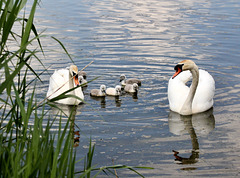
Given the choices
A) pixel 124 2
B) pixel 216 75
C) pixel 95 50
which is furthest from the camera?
pixel 124 2

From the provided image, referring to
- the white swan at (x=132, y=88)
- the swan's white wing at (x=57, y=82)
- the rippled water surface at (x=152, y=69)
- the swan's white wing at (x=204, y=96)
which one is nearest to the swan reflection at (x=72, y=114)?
the rippled water surface at (x=152, y=69)

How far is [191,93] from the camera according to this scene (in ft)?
27.9

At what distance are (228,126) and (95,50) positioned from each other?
5455mm

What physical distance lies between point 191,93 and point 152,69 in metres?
2.59

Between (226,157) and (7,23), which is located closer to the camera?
(7,23)

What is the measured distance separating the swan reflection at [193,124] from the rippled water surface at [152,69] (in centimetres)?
2

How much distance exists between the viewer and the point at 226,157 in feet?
21.5

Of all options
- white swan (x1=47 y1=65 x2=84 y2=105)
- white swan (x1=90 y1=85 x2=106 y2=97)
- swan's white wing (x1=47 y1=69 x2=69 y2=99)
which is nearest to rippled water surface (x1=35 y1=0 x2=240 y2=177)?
white swan (x1=90 y1=85 x2=106 y2=97)

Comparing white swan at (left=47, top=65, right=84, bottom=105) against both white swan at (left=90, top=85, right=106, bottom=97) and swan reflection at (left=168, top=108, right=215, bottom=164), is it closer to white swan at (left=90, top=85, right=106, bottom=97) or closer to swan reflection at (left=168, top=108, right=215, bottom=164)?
white swan at (left=90, top=85, right=106, bottom=97)

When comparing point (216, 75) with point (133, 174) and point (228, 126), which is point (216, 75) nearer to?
point (228, 126)

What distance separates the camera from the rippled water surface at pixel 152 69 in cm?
666

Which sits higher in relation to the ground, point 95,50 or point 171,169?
point 95,50

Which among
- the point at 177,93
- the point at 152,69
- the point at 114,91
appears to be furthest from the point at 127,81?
the point at 177,93

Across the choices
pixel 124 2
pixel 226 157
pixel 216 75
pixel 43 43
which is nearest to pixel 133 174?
pixel 226 157
